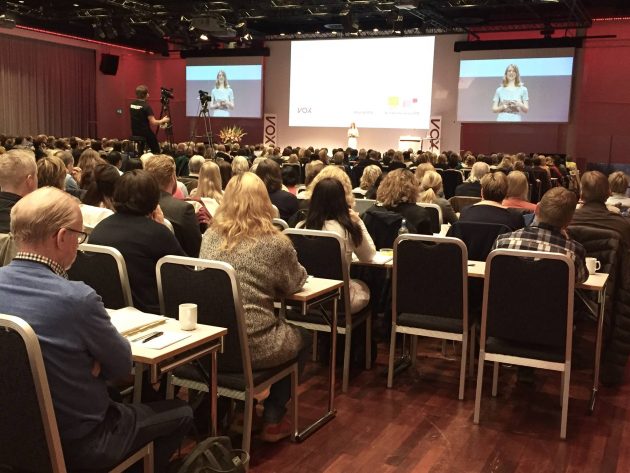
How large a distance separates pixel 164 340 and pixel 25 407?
58cm

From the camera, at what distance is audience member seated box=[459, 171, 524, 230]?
4301 millimetres

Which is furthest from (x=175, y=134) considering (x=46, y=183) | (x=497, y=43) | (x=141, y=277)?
(x=141, y=277)

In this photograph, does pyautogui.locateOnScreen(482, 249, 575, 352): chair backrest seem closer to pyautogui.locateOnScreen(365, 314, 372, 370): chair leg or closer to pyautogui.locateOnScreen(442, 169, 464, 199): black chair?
pyautogui.locateOnScreen(365, 314, 372, 370): chair leg

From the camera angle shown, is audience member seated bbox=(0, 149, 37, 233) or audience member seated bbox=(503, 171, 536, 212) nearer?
audience member seated bbox=(0, 149, 37, 233)

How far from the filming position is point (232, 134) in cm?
1858

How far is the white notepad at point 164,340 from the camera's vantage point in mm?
2216

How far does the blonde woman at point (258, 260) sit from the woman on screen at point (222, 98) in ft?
53.1

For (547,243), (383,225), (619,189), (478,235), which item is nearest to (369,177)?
(619,189)

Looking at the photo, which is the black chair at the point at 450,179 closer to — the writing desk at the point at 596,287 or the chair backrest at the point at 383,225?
the chair backrest at the point at 383,225

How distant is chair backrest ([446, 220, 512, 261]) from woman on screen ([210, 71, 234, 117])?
50.0ft

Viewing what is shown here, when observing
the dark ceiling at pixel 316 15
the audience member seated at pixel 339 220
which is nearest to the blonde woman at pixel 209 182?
the audience member seated at pixel 339 220

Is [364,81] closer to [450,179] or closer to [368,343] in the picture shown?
[450,179]

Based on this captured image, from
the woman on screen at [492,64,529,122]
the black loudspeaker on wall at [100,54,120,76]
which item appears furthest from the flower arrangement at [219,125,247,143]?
the woman on screen at [492,64,529,122]

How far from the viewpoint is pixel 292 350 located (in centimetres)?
295
